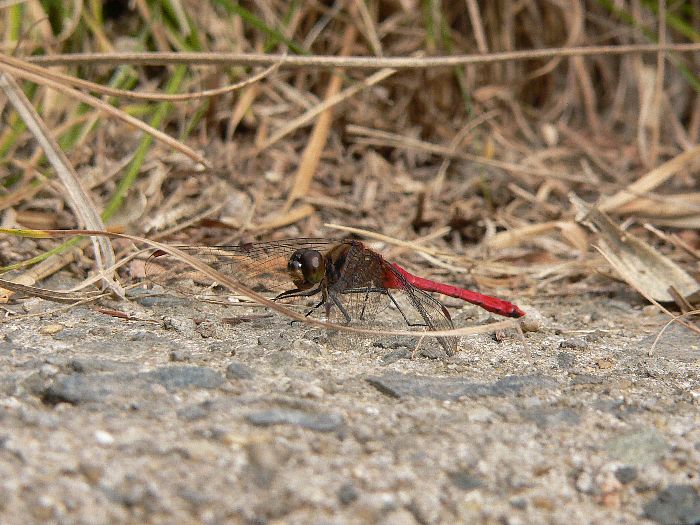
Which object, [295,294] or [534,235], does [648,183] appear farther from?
Answer: [295,294]

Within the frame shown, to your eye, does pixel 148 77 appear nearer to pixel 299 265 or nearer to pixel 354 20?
pixel 354 20

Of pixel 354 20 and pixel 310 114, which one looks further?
pixel 354 20

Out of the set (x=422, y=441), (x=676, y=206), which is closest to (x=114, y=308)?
(x=422, y=441)

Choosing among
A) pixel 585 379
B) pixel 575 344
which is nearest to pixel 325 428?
pixel 585 379

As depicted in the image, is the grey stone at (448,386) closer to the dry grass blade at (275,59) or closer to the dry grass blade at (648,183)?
the dry grass blade at (275,59)

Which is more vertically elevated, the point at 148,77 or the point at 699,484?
the point at 148,77

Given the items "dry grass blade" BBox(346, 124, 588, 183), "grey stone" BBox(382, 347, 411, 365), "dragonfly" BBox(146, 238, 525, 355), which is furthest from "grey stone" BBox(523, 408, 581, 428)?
"dry grass blade" BBox(346, 124, 588, 183)
